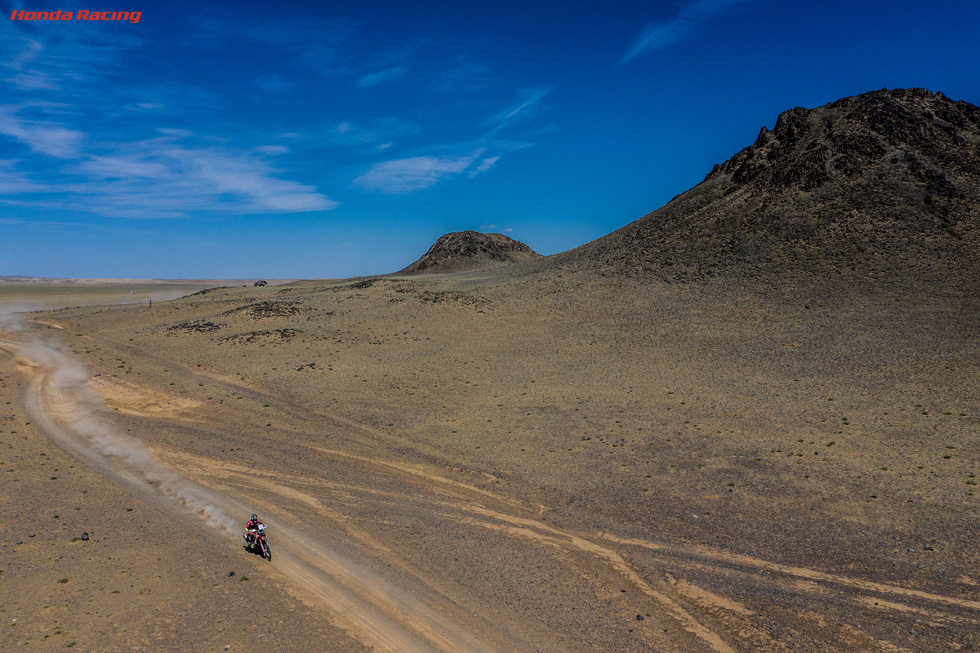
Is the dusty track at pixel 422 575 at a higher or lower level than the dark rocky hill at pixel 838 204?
lower

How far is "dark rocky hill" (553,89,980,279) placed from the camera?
1720 inches

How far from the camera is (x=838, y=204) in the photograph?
50375mm

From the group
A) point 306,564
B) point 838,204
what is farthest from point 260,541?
point 838,204

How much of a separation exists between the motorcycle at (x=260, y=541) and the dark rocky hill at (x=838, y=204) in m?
46.0

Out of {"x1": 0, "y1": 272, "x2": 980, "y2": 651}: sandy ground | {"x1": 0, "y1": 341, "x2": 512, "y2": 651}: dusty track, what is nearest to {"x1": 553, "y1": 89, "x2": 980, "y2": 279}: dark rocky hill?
{"x1": 0, "y1": 272, "x2": 980, "y2": 651}: sandy ground

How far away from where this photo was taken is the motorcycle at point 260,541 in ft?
39.7

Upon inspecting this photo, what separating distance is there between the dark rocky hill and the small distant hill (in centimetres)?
5847

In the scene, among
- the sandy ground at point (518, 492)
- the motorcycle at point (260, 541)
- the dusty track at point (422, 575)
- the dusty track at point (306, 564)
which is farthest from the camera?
the motorcycle at point (260, 541)

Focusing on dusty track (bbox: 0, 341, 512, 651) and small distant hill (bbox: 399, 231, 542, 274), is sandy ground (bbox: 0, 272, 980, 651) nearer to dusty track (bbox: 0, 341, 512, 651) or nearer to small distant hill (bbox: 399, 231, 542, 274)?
dusty track (bbox: 0, 341, 512, 651)

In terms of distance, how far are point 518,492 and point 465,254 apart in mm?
112065

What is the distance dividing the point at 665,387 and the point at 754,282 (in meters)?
23.6

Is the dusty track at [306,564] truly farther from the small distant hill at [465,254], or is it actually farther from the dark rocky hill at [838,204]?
the small distant hill at [465,254]

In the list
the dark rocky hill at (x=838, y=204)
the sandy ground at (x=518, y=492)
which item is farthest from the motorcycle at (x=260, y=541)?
the dark rocky hill at (x=838, y=204)

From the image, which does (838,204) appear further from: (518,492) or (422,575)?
(422,575)
